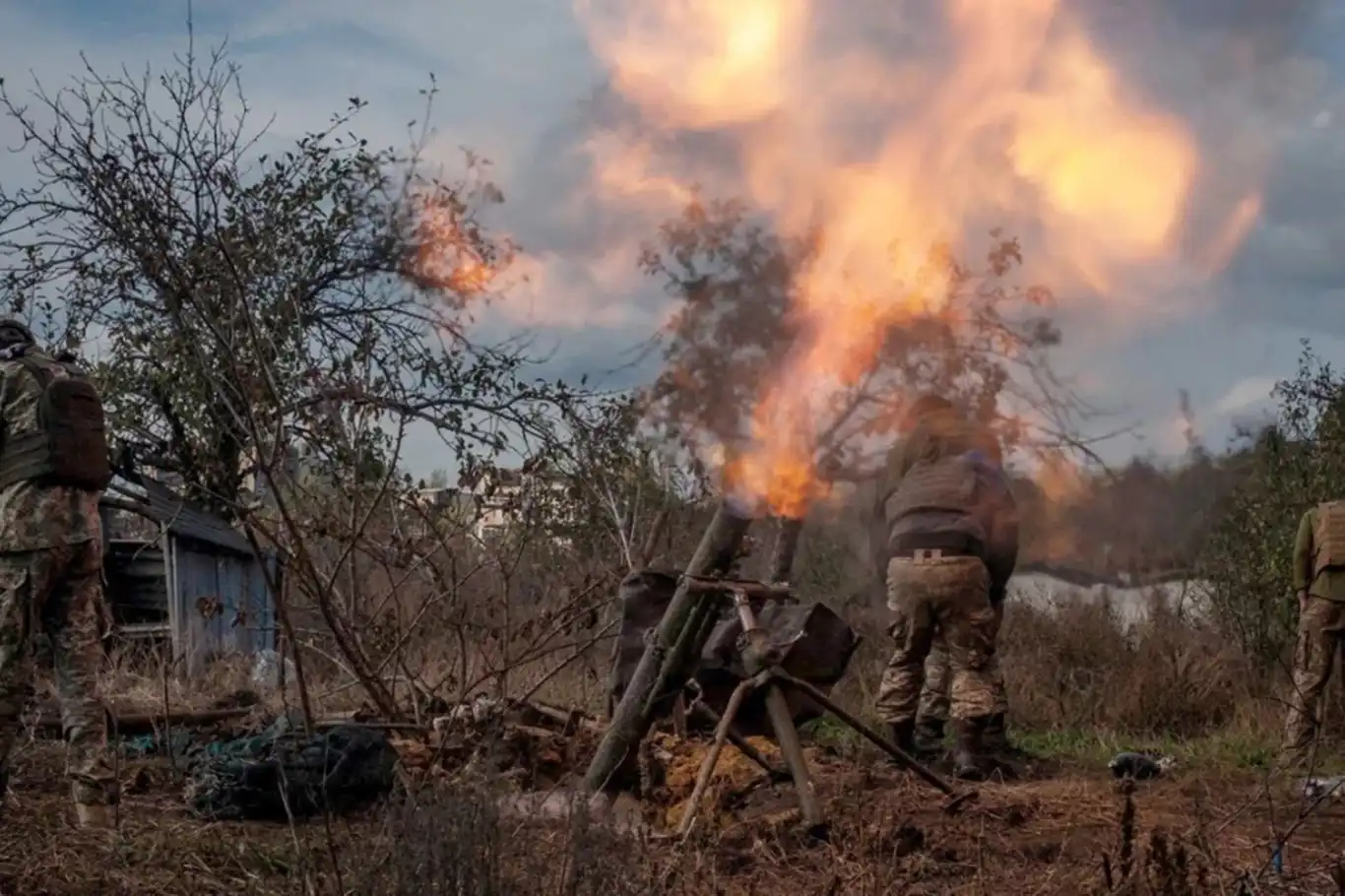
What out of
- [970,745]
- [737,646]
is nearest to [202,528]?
[737,646]

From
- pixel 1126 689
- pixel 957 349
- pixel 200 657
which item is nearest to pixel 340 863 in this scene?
pixel 957 349

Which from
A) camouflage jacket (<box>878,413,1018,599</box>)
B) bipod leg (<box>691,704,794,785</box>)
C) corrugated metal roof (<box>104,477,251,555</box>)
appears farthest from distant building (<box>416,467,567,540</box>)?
corrugated metal roof (<box>104,477,251,555</box>)

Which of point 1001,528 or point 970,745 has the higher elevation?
point 1001,528

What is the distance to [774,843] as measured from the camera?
5.61m

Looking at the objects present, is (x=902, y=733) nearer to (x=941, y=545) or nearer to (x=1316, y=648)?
(x=941, y=545)

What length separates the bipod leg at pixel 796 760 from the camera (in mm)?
5527

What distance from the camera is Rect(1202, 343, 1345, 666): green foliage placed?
1161cm

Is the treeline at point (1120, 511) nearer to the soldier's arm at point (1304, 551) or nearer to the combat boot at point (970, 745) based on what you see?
the soldier's arm at point (1304, 551)

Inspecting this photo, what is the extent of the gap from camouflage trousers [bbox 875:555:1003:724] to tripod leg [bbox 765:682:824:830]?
7.23 feet

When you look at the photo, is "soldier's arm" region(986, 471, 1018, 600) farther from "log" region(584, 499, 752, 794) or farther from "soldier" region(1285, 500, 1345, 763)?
"log" region(584, 499, 752, 794)

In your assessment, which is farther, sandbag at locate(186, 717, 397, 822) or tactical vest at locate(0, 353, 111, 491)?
sandbag at locate(186, 717, 397, 822)

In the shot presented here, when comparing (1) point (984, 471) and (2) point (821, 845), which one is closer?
(2) point (821, 845)

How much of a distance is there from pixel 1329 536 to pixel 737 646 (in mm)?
4153

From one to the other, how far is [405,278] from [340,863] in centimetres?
794
